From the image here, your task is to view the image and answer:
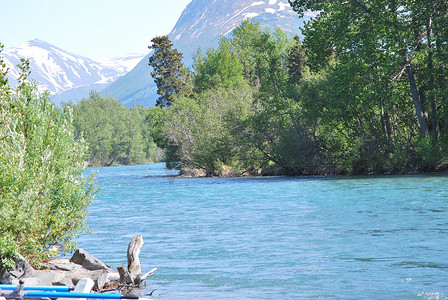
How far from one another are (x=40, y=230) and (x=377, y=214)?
15.6m

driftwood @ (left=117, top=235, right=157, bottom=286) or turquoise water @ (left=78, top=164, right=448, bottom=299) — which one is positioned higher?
driftwood @ (left=117, top=235, right=157, bottom=286)

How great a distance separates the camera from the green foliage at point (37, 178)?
1398 cm

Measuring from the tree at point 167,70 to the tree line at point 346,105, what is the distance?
2246 cm

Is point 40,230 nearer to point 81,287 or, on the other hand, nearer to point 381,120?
point 81,287

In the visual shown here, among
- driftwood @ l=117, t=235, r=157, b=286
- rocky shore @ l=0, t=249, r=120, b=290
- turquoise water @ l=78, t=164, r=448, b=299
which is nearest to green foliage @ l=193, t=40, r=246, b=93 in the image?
turquoise water @ l=78, t=164, r=448, b=299

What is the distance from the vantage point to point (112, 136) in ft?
545

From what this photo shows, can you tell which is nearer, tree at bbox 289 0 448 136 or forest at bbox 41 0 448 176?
tree at bbox 289 0 448 136

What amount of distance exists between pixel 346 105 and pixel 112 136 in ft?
415

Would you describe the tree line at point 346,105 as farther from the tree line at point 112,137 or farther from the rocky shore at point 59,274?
the tree line at point 112,137

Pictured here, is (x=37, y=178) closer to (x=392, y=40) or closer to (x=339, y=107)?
(x=392, y=40)

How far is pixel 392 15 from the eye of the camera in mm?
42406

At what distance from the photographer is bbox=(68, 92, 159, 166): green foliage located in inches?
6097

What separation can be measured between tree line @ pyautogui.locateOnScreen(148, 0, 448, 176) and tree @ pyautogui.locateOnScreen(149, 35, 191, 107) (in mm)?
22464

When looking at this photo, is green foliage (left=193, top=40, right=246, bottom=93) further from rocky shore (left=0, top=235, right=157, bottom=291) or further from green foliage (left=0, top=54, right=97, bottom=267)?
rocky shore (left=0, top=235, right=157, bottom=291)
